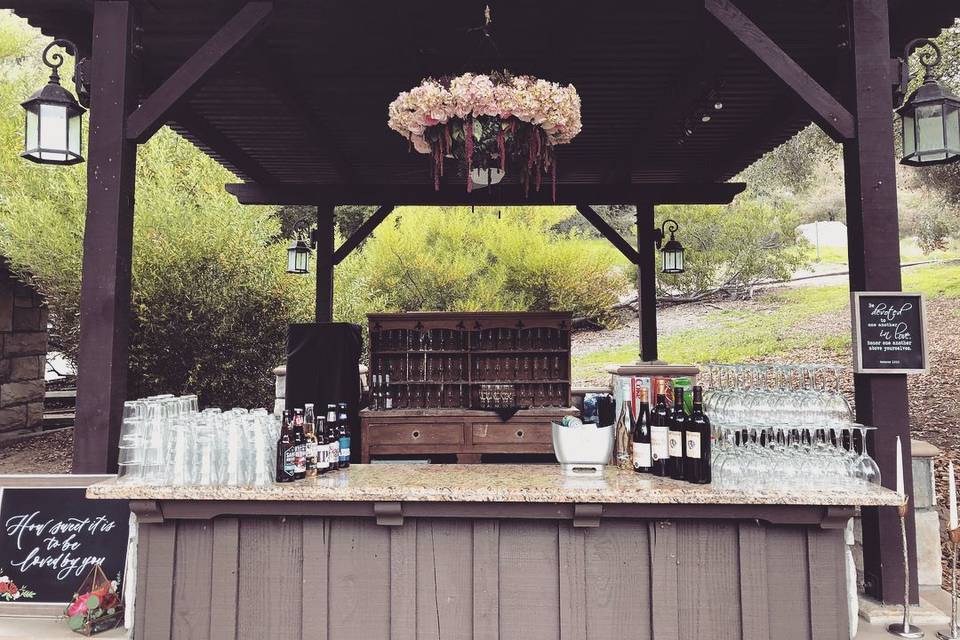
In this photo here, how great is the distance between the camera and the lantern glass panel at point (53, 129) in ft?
9.31

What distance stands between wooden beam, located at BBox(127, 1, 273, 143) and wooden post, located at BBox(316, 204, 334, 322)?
12.4ft

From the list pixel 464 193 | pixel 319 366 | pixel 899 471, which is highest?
pixel 464 193

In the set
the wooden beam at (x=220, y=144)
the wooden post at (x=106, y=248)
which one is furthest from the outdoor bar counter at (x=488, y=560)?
the wooden beam at (x=220, y=144)

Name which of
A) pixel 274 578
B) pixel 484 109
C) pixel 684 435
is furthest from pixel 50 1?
pixel 684 435

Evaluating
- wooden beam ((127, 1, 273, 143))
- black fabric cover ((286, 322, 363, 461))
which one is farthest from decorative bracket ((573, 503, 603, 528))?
black fabric cover ((286, 322, 363, 461))

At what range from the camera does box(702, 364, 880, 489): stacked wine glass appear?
2.24 meters

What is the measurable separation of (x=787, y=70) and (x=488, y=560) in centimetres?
262

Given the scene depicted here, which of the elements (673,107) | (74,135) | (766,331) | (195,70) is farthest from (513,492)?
(766,331)

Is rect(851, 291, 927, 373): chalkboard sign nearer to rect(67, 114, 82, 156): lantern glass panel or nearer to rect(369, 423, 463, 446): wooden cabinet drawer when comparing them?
rect(67, 114, 82, 156): lantern glass panel

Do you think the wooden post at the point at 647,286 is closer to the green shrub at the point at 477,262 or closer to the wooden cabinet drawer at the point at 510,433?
the wooden cabinet drawer at the point at 510,433

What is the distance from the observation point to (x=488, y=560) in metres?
2.26

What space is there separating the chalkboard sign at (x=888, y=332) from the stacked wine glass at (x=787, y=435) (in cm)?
25

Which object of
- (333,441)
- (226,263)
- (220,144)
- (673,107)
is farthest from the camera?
(226,263)

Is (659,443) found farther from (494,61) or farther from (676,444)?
(494,61)
